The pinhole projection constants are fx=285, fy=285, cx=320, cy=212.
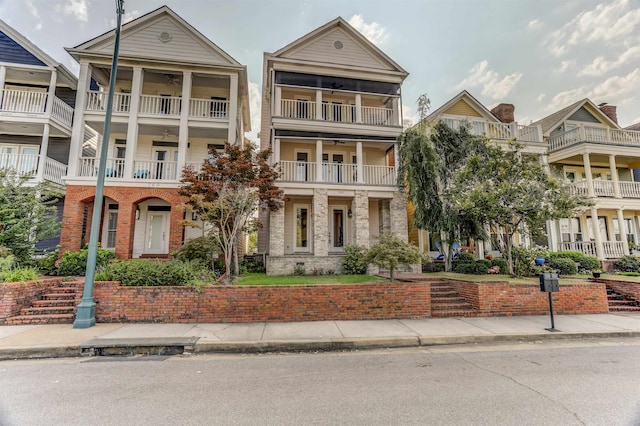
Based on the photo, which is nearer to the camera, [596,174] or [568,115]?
[568,115]

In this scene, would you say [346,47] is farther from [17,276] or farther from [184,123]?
[17,276]

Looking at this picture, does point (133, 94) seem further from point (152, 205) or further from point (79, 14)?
point (152, 205)

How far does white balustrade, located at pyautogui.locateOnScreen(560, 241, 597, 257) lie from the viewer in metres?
16.6

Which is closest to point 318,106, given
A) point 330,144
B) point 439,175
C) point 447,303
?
point 330,144

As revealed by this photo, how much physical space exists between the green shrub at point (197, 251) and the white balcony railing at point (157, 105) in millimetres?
6964

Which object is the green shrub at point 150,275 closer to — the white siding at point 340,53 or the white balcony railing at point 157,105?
the white balcony railing at point 157,105

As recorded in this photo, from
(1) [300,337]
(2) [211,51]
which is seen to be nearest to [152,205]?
(2) [211,51]

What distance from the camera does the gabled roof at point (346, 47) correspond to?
15498 millimetres

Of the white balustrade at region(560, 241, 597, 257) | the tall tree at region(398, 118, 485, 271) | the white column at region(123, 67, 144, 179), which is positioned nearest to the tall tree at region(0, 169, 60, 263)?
the white column at region(123, 67, 144, 179)

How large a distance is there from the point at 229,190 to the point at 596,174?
23.9 metres

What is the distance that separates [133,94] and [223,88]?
4520mm

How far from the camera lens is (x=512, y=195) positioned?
1065 cm

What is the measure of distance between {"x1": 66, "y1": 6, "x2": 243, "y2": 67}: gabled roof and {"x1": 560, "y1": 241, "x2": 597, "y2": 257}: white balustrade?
69.7 ft

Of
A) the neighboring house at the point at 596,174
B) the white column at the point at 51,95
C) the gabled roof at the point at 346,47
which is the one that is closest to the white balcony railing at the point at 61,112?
the white column at the point at 51,95
